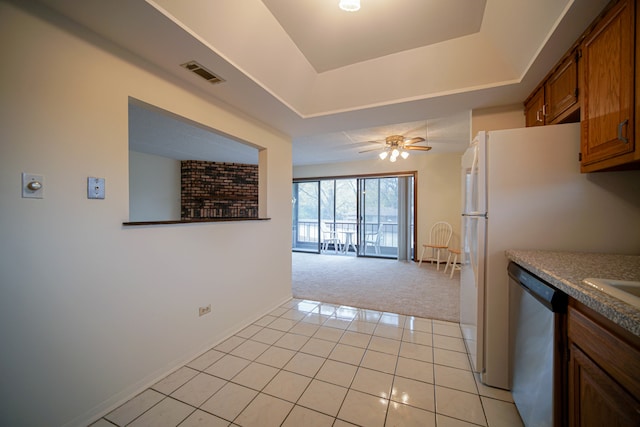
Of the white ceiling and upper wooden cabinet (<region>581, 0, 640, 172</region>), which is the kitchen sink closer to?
upper wooden cabinet (<region>581, 0, 640, 172</region>)

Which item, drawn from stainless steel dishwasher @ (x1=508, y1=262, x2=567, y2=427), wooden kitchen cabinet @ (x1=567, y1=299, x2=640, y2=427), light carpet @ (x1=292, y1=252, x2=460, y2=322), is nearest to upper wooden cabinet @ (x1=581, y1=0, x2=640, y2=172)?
stainless steel dishwasher @ (x1=508, y1=262, x2=567, y2=427)

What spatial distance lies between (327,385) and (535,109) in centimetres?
269

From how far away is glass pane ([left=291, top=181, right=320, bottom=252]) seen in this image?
7.22 metres

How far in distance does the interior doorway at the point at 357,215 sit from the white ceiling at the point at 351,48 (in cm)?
335

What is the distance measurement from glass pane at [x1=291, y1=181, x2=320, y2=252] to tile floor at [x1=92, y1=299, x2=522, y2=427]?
4981 mm

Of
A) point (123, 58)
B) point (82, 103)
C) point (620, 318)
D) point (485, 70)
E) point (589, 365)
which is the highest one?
point (485, 70)

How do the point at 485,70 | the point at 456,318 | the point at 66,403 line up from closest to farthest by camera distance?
the point at 66,403, the point at 485,70, the point at 456,318

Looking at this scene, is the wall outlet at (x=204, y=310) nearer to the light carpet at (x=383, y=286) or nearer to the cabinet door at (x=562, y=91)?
the light carpet at (x=383, y=286)

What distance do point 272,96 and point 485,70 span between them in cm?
173

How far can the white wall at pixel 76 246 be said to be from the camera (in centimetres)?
112

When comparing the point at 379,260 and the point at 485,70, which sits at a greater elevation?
the point at 485,70

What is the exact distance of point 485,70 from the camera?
1.89 meters

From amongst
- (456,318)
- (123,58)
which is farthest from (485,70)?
(123,58)

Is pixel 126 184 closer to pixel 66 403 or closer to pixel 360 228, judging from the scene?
pixel 66 403
